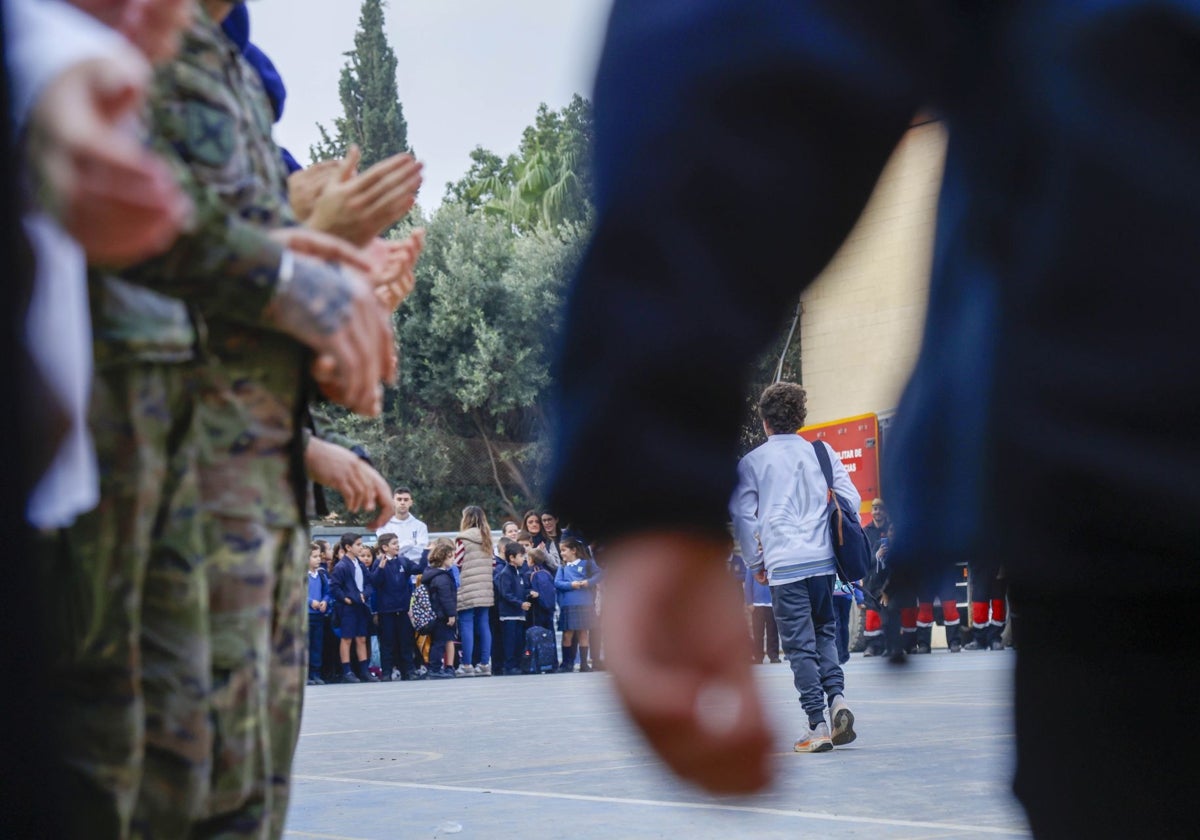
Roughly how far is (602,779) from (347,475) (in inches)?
150

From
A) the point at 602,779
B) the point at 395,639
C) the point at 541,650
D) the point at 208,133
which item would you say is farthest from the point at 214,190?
the point at 541,650

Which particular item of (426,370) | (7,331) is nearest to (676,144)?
(7,331)

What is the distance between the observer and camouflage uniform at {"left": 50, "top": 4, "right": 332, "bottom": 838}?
1835mm

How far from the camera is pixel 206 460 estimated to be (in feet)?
6.89

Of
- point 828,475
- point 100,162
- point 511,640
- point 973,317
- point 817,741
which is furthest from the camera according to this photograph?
point 511,640

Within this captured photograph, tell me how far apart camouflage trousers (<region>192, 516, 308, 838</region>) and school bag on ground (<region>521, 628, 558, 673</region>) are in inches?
639

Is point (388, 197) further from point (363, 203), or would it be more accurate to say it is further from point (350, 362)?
point (350, 362)

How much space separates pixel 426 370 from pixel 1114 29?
38345 millimetres

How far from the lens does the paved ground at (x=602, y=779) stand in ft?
15.6

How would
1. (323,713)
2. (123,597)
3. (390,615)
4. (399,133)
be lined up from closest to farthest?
1. (123,597)
2. (323,713)
3. (390,615)
4. (399,133)

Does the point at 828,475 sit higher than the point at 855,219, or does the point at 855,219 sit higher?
the point at 828,475

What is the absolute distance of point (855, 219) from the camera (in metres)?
Result: 1.01

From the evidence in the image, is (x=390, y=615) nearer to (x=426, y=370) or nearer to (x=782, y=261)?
(x=782, y=261)

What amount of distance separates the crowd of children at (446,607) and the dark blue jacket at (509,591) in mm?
11
